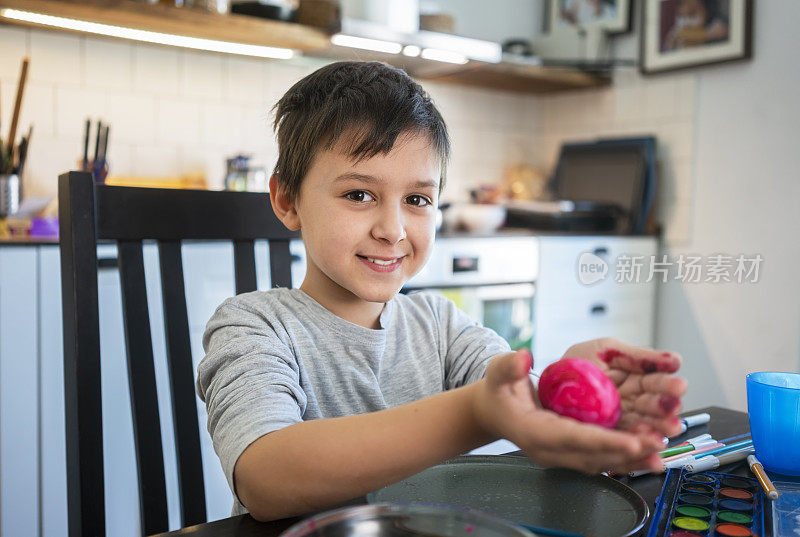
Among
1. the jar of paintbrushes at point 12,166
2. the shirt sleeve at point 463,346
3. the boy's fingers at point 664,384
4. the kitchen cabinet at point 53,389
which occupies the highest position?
the jar of paintbrushes at point 12,166

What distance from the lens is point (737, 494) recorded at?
1.97 feet

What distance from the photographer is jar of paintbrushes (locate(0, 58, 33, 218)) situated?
187 centimetres

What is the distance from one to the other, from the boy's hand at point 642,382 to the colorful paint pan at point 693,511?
9 cm

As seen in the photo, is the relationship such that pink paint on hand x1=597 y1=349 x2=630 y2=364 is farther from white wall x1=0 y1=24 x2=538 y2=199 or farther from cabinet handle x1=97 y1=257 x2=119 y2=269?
white wall x1=0 y1=24 x2=538 y2=199

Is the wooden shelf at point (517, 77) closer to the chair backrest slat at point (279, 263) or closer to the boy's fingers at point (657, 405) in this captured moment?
the chair backrest slat at point (279, 263)

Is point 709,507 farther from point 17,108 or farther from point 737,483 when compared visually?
point 17,108

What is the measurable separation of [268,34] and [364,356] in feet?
5.20

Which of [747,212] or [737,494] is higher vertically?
[747,212]

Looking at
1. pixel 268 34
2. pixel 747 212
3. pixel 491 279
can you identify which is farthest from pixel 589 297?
pixel 268 34

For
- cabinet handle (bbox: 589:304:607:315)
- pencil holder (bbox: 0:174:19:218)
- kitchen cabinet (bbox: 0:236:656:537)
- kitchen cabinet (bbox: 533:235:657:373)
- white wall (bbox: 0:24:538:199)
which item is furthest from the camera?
cabinet handle (bbox: 589:304:607:315)

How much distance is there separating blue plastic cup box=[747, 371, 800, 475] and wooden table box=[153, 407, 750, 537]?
28 mm

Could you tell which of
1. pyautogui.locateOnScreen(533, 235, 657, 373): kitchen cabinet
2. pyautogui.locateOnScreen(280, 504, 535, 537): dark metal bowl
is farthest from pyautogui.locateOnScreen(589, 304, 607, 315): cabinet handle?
pyautogui.locateOnScreen(280, 504, 535, 537): dark metal bowl

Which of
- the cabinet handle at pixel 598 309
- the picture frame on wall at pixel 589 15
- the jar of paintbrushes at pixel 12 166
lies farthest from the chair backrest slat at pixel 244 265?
the picture frame on wall at pixel 589 15

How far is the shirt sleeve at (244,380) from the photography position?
609 millimetres
